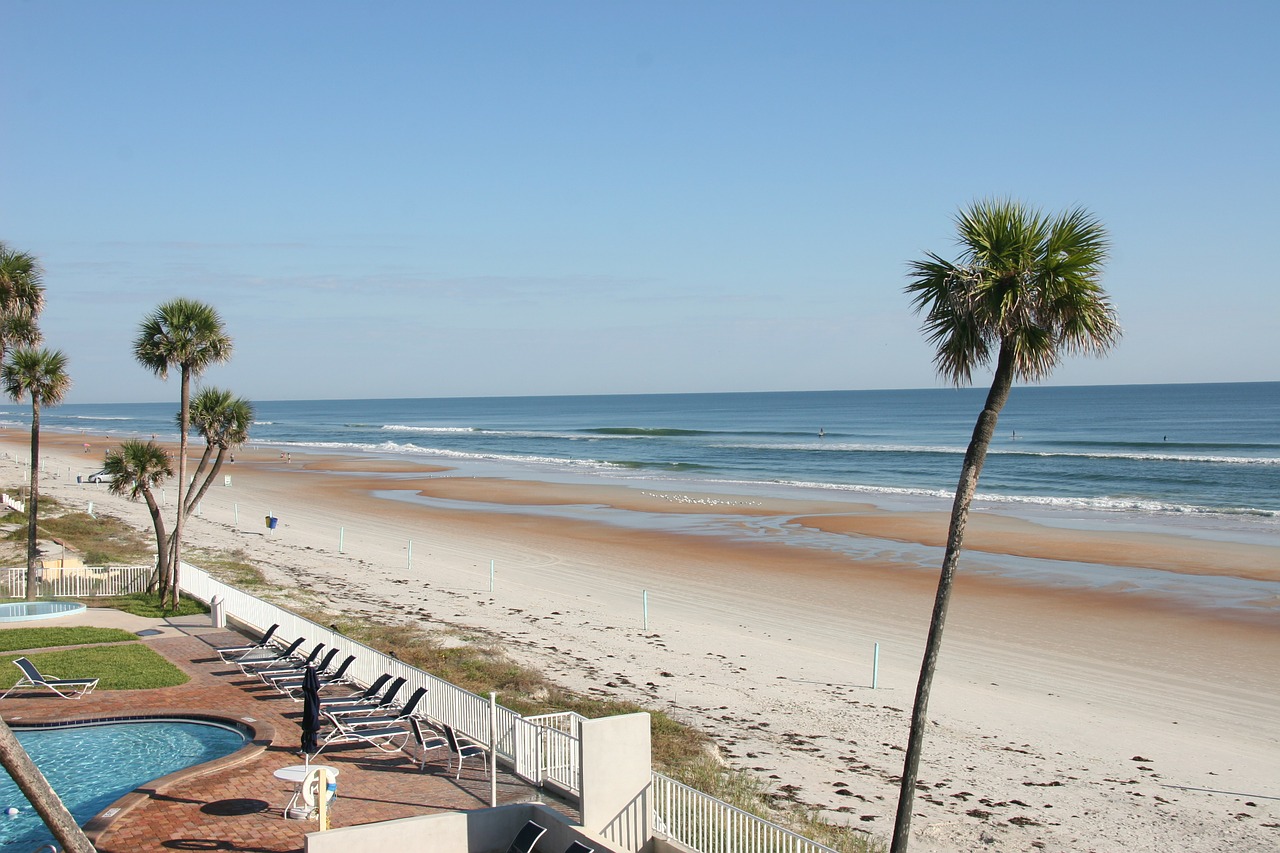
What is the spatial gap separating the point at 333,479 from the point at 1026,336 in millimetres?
56149

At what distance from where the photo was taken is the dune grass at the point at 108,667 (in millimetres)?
15633

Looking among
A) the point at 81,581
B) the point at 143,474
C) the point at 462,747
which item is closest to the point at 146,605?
the point at 81,581

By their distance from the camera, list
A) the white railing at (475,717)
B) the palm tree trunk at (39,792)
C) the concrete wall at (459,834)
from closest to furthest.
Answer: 1. the palm tree trunk at (39,792)
2. the concrete wall at (459,834)
3. the white railing at (475,717)

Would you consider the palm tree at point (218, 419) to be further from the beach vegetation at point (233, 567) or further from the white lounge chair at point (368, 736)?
the white lounge chair at point (368, 736)

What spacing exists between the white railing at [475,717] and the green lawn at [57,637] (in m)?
3.70

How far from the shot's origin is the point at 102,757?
12812 mm

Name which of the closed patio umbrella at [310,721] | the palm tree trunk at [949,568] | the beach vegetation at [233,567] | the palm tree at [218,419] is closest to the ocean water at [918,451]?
the beach vegetation at [233,567]

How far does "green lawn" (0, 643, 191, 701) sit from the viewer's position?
15.6 meters

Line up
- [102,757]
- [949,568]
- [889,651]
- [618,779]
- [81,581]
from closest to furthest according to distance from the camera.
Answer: [949,568], [618,779], [102,757], [889,651], [81,581]

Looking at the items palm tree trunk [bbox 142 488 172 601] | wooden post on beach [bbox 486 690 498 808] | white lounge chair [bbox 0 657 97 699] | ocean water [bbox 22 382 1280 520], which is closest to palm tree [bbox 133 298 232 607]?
palm tree trunk [bbox 142 488 172 601]

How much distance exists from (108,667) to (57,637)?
3.14m

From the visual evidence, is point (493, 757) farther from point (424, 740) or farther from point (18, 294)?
point (18, 294)

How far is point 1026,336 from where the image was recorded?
8164mm

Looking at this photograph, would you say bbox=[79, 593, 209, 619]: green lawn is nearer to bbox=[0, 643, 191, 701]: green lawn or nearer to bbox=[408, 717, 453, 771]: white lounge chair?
bbox=[0, 643, 191, 701]: green lawn
